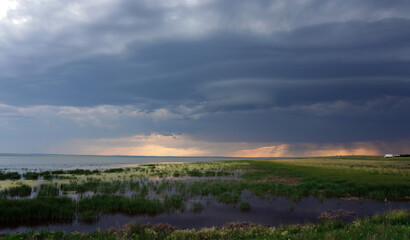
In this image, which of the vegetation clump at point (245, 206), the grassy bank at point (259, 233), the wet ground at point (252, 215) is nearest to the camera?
the grassy bank at point (259, 233)

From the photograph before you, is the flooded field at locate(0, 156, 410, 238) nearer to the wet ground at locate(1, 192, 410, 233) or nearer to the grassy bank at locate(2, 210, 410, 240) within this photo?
the wet ground at locate(1, 192, 410, 233)

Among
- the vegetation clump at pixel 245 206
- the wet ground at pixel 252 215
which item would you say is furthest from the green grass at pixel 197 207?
the vegetation clump at pixel 245 206

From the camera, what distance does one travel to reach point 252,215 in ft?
68.2

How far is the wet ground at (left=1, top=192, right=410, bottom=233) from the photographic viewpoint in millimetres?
18087

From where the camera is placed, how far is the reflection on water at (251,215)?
18109 mm

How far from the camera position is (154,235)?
530 inches

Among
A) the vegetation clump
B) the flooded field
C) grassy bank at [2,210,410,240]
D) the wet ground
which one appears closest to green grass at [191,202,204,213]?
the flooded field

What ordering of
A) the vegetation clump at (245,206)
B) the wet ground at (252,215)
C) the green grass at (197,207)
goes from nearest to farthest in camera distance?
the wet ground at (252,215) → the green grass at (197,207) → the vegetation clump at (245,206)

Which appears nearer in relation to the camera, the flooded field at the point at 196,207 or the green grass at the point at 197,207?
the flooded field at the point at 196,207

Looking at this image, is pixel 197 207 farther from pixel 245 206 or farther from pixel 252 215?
pixel 252 215

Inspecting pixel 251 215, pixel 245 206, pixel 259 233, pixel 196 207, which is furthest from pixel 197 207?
pixel 259 233

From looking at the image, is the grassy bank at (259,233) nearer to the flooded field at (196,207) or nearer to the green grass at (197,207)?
the flooded field at (196,207)

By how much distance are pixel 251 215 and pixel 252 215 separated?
8 centimetres

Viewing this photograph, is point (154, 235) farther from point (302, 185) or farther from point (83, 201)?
point (302, 185)
